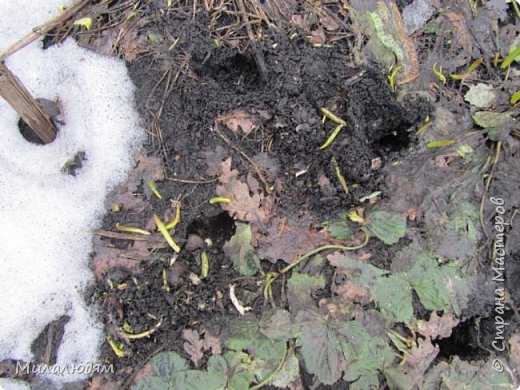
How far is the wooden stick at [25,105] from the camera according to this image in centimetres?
183

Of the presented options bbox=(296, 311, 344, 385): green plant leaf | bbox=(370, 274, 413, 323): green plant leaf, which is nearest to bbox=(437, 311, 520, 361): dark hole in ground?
bbox=(370, 274, 413, 323): green plant leaf

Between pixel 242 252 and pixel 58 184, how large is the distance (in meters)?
0.93

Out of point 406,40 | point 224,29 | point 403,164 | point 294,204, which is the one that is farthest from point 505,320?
point 224,29

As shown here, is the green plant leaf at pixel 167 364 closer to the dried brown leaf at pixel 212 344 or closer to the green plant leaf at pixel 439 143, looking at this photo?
the dried brown leaf at pixel 212 344

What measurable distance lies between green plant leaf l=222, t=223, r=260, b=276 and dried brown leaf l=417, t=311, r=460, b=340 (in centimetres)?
82

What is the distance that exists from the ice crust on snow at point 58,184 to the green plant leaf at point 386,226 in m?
1.18

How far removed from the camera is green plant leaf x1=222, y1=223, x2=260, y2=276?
215 cm

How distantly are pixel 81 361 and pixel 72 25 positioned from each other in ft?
5.27

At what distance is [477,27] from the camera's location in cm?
251

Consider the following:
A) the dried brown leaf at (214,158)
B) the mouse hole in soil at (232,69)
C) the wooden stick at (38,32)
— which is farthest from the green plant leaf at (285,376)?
the wooden stick at (38,32)

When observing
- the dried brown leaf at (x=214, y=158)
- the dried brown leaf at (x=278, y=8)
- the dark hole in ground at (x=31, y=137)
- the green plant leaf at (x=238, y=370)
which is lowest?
the green plant leaf at (x=238, y=370)

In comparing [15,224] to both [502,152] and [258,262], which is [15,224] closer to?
[258,262]

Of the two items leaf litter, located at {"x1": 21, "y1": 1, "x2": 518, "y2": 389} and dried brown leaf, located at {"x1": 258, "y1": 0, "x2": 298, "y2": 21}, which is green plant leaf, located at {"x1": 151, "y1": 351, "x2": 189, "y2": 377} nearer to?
leaf litter, located at {"x1": 21, "y1": 1, "x2": 518, "y2": 389}

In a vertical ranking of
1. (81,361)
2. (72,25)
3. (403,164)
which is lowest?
(403,164)
